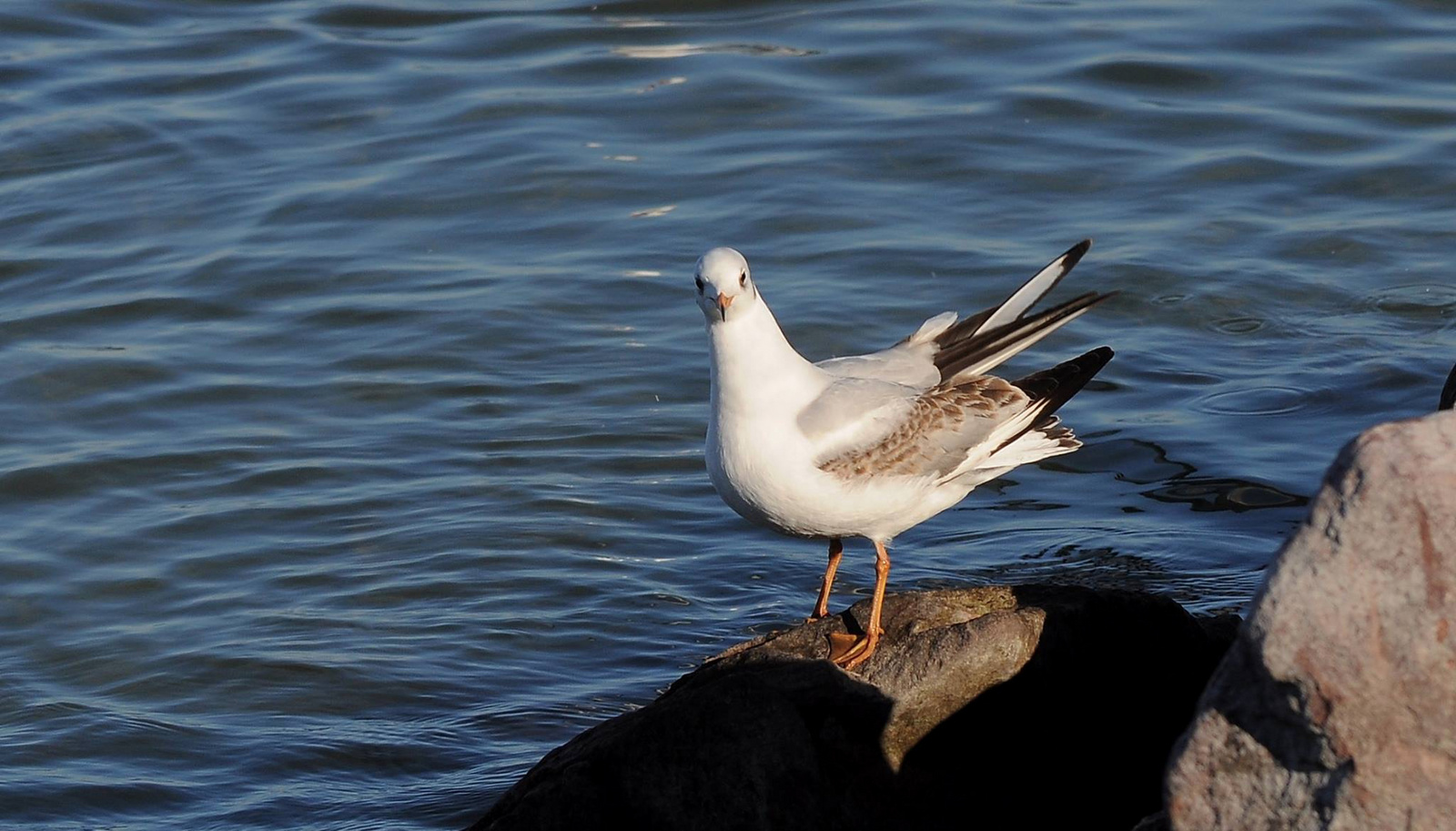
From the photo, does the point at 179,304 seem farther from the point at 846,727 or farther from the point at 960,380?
the point at 846,727

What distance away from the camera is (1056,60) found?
1384 cm

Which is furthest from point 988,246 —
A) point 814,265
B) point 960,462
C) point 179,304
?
point 960,462

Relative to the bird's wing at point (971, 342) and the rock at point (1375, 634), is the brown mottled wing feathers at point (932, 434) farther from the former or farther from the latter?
the rock at point (1375, 634)

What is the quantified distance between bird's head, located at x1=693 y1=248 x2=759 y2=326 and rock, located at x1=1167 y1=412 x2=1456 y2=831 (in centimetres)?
237

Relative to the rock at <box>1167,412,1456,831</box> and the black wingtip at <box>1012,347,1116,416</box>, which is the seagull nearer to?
the black wingtip at <box>1012,347,1116,416</box>

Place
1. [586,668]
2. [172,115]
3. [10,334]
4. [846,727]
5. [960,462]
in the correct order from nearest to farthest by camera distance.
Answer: [846,727] → [960,462] → [586,668] → [10,334] → [172,115]

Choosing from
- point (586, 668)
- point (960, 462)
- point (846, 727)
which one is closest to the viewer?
point (846, 727)

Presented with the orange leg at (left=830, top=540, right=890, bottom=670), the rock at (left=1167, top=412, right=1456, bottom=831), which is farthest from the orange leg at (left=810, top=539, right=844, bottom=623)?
the rock at (left=1167, top=412, right=1456, bottom=831)

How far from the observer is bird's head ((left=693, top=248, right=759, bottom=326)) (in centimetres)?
536

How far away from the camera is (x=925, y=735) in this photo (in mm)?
4590

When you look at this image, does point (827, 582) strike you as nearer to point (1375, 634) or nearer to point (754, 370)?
point (754, 370)

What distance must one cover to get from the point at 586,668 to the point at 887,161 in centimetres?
612

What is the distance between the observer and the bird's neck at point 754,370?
17.7 feet

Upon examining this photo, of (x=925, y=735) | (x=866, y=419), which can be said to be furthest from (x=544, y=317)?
(x=925, y=735)
